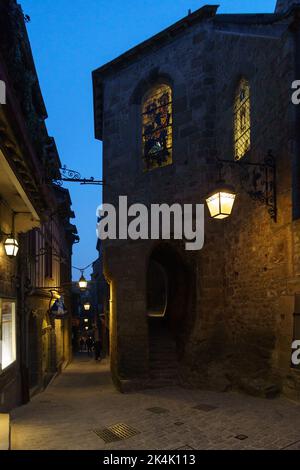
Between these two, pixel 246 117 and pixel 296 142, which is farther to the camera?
pixel 246 117

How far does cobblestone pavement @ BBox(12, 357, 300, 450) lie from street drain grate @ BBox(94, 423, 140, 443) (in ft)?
0.32

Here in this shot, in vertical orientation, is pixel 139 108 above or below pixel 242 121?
above

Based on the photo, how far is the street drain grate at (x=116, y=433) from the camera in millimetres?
5641

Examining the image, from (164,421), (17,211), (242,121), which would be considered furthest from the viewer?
(242,121)

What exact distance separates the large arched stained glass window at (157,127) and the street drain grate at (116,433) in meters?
7.75

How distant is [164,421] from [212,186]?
6.20 m

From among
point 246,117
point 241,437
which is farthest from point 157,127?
point 241,437

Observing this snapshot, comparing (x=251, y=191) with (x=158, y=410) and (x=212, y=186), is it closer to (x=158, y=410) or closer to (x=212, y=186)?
(x=212, y=186)

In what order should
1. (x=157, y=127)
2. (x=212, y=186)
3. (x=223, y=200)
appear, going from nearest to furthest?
(x=223, y=200) → (x=212, y=186) → (x=157, y=127)

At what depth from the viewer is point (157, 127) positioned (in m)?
12.2

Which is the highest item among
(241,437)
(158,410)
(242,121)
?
(242,121)

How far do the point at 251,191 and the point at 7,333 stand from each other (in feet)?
18.0
